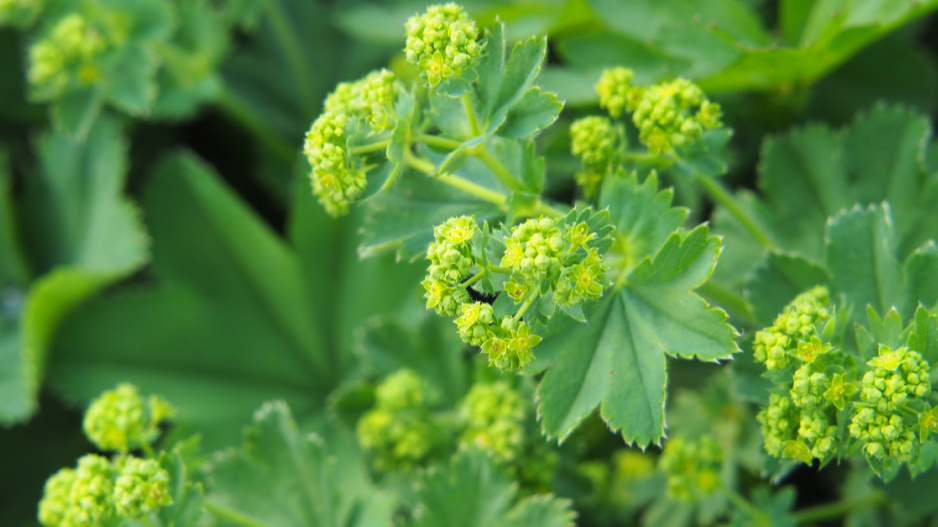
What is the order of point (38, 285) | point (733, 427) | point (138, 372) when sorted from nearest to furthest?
1. point (733, 427)
2. point (38, 285)
3. point (138, 372)

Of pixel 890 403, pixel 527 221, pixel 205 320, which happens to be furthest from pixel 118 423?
pixel 890 403

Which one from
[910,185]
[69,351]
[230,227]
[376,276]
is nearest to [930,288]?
[910,185]

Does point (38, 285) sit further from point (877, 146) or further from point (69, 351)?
point (877, 146)

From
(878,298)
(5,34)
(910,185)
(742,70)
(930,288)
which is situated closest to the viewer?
(930,288)

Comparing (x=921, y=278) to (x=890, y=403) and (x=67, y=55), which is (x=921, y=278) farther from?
(x=67, y=55)

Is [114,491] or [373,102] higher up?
[373,102]
